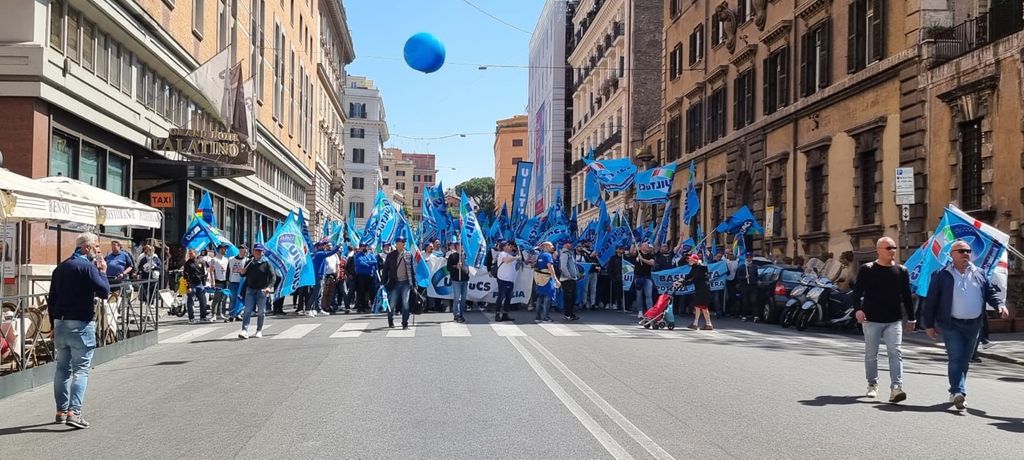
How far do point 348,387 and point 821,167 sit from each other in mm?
23366

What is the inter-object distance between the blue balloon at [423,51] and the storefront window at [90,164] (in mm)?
8827

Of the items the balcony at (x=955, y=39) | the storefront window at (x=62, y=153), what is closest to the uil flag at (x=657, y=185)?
the balcony at (x=955, y=39)

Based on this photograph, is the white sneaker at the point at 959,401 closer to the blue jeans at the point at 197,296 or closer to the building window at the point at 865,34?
the blue jeans at the point at 197,296

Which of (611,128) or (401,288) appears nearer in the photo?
(401,288)

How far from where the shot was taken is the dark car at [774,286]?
22.5 meters

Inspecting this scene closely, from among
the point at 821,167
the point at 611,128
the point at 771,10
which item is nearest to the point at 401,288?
the point at 821,167

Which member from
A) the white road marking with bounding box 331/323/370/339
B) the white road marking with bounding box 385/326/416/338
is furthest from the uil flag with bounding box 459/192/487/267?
the white road marking with bounding box 385/326/416/338

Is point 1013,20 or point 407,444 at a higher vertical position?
point 1013,20

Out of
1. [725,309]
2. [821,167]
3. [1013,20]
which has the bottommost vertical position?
[725,309]

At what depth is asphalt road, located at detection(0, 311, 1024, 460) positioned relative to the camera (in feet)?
24.9

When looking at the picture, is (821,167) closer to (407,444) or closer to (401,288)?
(401,288)

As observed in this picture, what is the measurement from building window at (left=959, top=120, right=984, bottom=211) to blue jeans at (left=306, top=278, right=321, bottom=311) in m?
15.3

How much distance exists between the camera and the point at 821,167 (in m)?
30.8

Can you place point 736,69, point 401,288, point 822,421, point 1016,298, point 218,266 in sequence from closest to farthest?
point 822,421 < point 401,288 < point 1016,298 < point 218,266 < point 736,69
